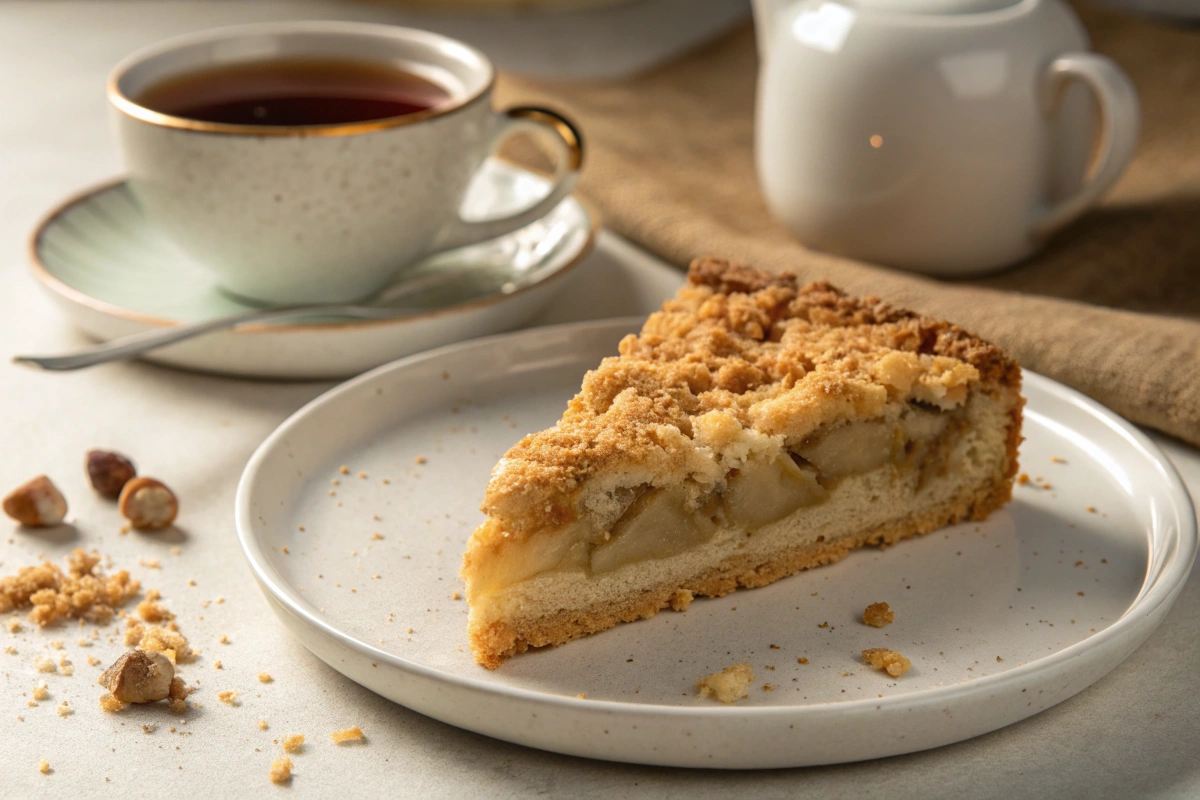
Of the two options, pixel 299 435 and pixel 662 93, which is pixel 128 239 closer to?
pixel 299 435

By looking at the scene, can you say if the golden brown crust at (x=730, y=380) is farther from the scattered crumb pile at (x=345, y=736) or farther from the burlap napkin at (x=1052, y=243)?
the burlap napkin at (x=1052, y=243)

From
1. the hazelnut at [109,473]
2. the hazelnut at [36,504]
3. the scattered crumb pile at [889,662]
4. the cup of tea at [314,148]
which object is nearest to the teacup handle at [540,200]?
the cup of tea at [314,148]

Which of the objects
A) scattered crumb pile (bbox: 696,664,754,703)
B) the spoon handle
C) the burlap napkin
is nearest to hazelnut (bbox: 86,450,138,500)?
the spoon handle

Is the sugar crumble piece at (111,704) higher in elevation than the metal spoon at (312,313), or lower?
lower

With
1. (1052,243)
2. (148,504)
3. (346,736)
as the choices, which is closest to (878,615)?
(346,736)

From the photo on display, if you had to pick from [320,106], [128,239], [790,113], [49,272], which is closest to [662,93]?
[790,113]

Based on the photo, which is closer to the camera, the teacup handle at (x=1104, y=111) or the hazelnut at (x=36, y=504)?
the hazelnut at (x=36, y=504)

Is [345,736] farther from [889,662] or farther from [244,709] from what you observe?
[889,662]
